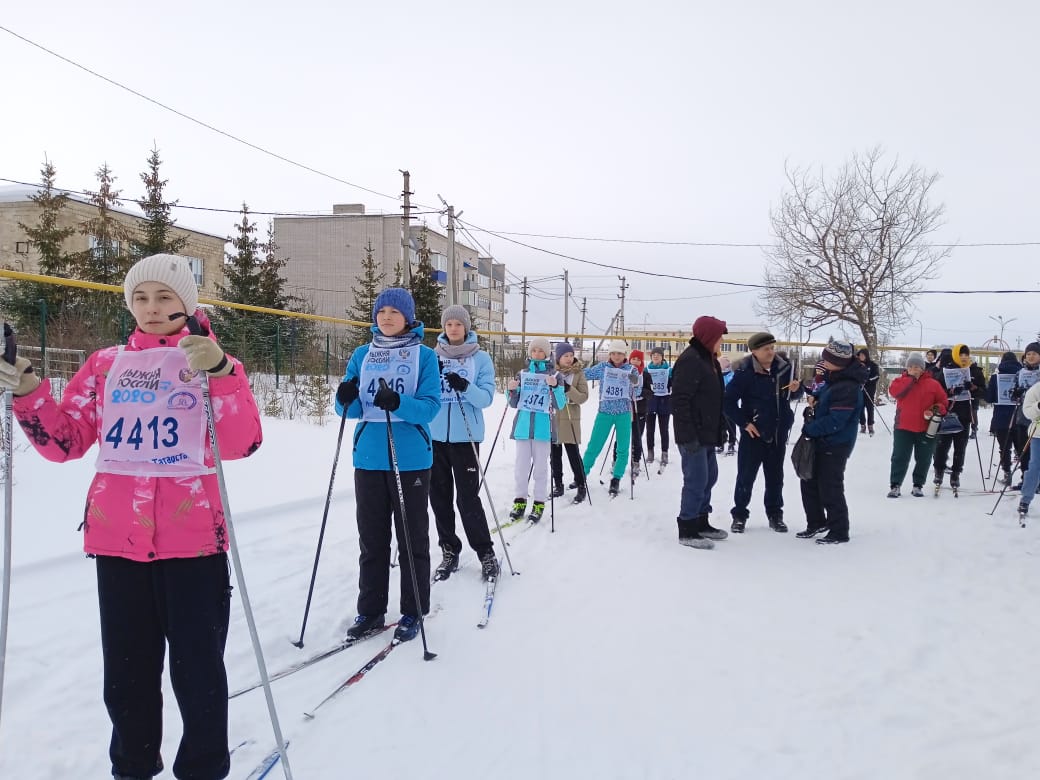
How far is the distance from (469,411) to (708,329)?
2269 mm

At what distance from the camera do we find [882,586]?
14.6ft

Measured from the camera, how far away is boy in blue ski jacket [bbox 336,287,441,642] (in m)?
3.45

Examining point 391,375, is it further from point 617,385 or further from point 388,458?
point 617,385

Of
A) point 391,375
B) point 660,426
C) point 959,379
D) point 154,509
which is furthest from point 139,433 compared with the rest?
point 959,379

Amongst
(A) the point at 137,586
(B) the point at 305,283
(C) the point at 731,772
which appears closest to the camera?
(A) the point at 137,586

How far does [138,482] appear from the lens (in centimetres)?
198

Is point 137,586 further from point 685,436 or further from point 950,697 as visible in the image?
point 685,436

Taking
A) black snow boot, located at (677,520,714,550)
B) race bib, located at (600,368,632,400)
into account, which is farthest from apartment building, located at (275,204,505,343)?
black snow boot, located at (677,520,714,550)

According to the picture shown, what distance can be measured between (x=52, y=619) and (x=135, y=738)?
1.93m

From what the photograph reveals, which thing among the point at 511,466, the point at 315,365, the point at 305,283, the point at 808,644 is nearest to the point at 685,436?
the point at 808,644

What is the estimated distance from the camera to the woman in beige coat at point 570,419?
6.88 m

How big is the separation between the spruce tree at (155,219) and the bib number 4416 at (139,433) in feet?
65.0

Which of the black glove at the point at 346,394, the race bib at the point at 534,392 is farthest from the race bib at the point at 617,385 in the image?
the black glove at the point at 346,394

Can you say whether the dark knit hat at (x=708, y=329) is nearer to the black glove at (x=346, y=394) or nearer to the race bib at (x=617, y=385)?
the race bib at (x=617, y=385)
